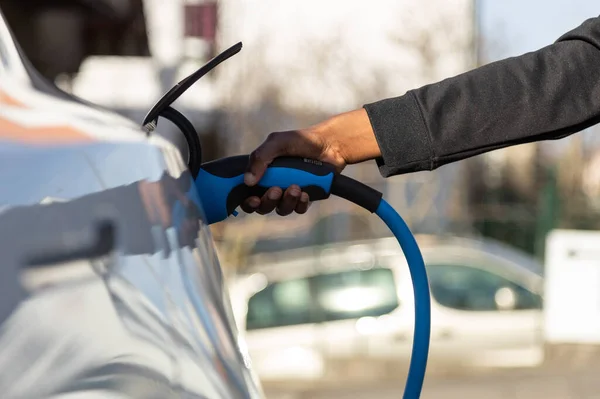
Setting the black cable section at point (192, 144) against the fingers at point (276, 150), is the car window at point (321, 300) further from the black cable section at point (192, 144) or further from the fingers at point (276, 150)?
the black cable section at point (192, 144)

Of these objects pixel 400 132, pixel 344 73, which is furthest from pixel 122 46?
pixel 400 132

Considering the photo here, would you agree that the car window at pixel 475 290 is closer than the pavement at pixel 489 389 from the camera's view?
No

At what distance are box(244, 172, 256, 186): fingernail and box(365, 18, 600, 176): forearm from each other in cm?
32

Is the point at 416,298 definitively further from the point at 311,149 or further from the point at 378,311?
the point at 378,311

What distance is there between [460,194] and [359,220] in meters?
3.43

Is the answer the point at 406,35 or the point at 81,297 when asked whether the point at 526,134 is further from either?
the point at 406,35

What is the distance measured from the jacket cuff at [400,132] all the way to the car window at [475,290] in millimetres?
7371

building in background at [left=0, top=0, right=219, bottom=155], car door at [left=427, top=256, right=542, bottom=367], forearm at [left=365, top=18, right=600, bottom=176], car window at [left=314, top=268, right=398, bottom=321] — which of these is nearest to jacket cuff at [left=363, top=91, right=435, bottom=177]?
forearm at [left=365, top=18, right=600, bottom=176]

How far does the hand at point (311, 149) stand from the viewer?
1.36 m

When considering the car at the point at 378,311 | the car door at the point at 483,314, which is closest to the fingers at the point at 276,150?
the car at the point at 378,311

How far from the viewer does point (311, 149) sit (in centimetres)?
155

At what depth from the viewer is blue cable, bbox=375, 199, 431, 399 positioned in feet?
4.48

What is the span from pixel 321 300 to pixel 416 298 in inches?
299

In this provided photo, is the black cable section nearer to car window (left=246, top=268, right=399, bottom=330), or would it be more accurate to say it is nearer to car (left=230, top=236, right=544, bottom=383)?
car (left=230, top=236, right=544, bottom=383)
